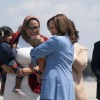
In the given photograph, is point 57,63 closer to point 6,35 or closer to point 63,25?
point 63,25

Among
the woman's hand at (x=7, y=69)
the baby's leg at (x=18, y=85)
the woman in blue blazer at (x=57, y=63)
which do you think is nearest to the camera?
the woman in blue blazer at (x=57, y=63)

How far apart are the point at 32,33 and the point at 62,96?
1.08 m

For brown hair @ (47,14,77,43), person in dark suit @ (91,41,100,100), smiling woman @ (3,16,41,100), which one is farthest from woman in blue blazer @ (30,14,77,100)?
person in dark suit @ (91,41,100,100)

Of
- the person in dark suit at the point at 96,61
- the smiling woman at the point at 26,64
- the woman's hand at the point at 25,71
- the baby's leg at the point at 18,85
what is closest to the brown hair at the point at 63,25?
the smiling woman at the point at 26,64

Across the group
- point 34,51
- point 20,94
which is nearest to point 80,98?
point 20,94

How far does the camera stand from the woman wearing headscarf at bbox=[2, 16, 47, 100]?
781 centimetres

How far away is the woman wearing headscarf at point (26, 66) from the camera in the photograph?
7.81 m

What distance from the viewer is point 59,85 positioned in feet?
23.0

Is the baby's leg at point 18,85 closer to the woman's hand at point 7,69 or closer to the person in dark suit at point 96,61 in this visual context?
the woman's hand at point 7,69

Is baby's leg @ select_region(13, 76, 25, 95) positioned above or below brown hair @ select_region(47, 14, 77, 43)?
below

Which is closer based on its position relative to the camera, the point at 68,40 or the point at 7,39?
the point at 68,40

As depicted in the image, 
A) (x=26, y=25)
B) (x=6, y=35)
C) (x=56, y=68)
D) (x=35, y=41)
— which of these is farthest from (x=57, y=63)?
(x=6, y=35)

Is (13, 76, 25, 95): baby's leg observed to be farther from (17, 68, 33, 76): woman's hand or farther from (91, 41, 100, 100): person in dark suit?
(91, 41, 100, 100): person in dark suit

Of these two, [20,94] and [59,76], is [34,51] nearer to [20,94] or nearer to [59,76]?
[59,76]
